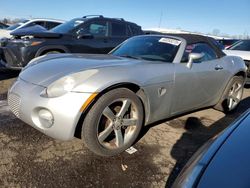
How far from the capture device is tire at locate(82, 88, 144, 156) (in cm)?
289

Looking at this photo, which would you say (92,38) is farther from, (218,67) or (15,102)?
(15,102)

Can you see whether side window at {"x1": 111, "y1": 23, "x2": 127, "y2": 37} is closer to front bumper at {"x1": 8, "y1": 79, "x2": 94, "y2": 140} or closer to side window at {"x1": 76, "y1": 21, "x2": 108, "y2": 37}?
side window at {"x1": 76, "y1": 21, "x2": 108, "y2": 37}

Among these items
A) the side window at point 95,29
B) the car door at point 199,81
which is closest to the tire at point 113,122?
the car door at point 199,81

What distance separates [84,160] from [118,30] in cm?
573

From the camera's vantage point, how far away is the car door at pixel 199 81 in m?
3.75

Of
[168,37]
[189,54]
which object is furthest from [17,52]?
[189,54]

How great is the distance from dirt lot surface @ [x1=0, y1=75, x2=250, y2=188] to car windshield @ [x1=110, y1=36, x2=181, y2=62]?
1037 mm

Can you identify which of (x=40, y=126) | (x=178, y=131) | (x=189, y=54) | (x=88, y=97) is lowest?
(x=178, y=131)

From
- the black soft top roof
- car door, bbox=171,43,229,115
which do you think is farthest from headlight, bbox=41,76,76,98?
the black soft top roof

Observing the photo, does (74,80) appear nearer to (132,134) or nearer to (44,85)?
(44,85)

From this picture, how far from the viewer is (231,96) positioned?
16.9 ft

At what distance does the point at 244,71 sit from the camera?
17.1 ft

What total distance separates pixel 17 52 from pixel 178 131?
14.4ft

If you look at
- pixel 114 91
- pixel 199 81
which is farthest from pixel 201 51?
pixel 114 91
